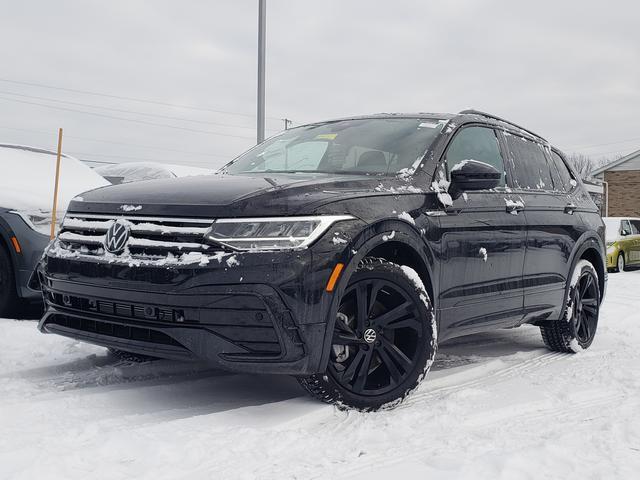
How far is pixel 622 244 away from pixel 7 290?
15597mm

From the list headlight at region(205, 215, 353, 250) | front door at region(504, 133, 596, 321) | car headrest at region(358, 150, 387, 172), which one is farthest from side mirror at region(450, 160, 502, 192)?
headlight at region(205, 215, 353, 250)

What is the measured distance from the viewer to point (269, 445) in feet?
9.67

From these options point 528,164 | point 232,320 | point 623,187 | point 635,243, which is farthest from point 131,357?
point 623,187

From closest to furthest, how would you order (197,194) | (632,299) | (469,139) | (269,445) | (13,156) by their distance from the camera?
(269,445) → (197,194) → (469,139) → (13,156) → (632,299)

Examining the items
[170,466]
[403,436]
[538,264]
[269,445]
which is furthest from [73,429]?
[538,264]

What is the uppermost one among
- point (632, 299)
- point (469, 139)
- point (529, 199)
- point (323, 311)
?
point (469, 139)

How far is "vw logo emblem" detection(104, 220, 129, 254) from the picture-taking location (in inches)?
137

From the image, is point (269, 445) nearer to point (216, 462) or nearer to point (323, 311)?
point (216, 462)

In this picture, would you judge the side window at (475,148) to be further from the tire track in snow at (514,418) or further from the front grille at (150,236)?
the front grille at (150,236)

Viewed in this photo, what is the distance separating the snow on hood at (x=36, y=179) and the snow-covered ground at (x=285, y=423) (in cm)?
Result: 149

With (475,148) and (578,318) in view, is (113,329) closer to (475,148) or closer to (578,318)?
(475,148)

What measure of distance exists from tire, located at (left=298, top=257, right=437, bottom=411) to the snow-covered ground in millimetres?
114

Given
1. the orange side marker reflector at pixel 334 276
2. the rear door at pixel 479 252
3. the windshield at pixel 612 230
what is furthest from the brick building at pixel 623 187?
the orange side marker reflector at pixel 334 276

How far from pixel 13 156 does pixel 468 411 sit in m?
5.44
